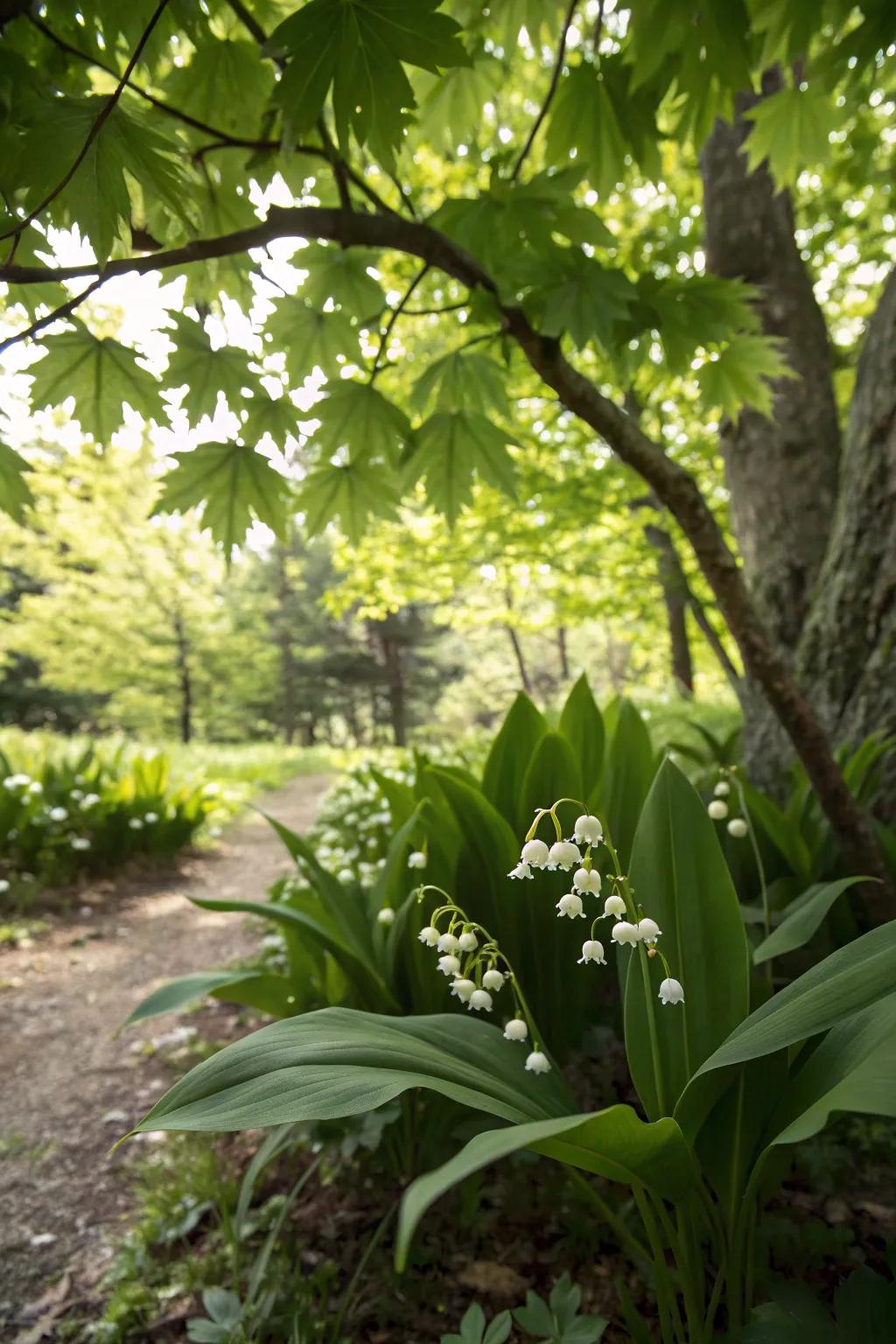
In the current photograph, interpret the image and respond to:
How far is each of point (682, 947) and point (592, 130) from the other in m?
1.63

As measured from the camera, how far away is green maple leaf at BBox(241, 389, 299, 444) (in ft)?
4.80

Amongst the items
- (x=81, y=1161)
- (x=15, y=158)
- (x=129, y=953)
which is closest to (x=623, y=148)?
(x=15, y=158)

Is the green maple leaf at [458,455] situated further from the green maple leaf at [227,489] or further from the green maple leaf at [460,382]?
the green maple leaf at [227,489]

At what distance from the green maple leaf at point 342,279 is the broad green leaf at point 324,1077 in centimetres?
134

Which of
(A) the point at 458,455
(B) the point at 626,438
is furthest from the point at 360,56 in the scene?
(B) the point at 626,438

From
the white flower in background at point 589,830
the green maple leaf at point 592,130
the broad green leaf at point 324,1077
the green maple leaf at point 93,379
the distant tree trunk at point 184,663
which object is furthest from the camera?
the distant tree trunk at point 184,663

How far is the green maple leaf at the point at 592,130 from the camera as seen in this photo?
4.78ft

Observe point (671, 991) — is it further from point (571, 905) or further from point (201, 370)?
point (201, 370)

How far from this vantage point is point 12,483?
1333 millimetres

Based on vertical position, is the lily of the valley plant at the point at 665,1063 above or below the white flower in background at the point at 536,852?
below

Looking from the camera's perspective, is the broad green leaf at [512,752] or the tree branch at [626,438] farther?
the broad green leaf at [512,752]

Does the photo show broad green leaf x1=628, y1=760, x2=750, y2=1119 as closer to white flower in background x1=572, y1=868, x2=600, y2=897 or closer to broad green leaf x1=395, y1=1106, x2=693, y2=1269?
broad green leaf x1=395, y1=1106, x2=693, y2=1269

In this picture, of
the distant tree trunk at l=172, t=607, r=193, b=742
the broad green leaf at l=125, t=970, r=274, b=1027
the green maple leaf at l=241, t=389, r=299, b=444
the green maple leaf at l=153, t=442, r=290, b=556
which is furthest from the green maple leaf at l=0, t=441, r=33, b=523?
the distant tree trunk at l=172, t=607, r=193, b=742

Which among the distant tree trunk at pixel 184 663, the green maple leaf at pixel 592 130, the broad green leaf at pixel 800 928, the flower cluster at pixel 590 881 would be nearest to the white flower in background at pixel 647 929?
the flower cluster at pixel 590 881
